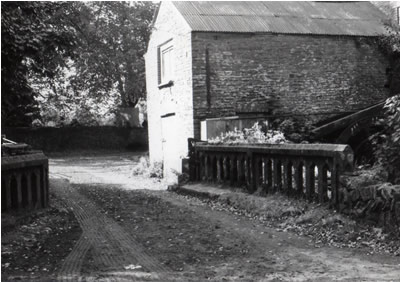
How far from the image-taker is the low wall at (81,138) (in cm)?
3391

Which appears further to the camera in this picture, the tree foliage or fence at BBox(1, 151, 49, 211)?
Answer: the tree foliage

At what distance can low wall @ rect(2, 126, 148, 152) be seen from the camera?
3391cm

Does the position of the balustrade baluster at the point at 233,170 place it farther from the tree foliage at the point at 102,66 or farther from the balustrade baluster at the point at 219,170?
the tree foliage at the point at 102,66

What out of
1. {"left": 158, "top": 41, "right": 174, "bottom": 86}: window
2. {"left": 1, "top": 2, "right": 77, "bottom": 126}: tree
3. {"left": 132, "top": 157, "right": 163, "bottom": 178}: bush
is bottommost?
{"left": 132, "top": 157, "right": 163, "bottom": 178}: bush

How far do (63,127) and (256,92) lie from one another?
21.6 m

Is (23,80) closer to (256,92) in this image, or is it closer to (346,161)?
(346,161)

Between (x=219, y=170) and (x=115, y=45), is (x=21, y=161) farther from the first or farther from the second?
(x=115, y=45)

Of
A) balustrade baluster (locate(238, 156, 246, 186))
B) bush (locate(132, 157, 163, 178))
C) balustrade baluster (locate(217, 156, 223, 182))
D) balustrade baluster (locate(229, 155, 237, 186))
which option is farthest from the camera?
bush (locate(132, 157, 163, 178))

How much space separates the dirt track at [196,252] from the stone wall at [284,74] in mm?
6198

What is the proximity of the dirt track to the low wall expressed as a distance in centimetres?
2480

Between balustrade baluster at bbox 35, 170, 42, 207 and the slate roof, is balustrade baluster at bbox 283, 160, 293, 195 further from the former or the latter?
the slate roof

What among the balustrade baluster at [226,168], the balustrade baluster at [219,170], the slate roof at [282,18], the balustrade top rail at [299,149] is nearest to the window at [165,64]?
the slate roof at [282,18]

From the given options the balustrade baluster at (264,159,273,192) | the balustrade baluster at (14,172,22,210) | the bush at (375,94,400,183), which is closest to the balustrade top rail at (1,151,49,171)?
the balustrade baluster at (14,172,22,210)

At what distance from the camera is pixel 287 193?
9.62 meters
